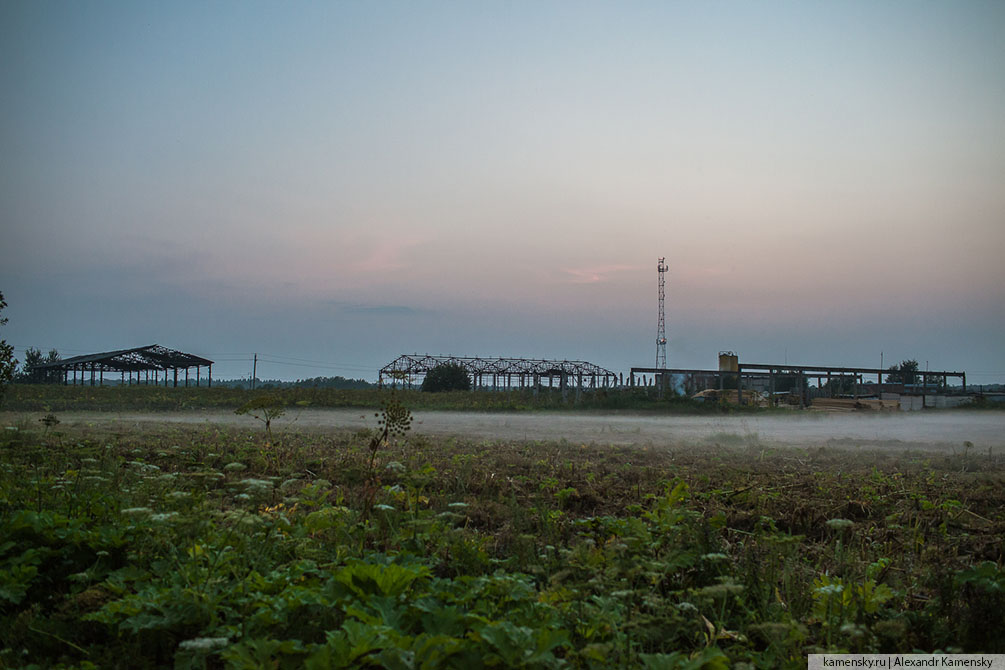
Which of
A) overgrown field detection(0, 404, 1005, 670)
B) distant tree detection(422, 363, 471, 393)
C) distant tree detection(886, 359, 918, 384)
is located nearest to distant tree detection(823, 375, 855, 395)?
distant tree detection(886, 359, 918, 384)

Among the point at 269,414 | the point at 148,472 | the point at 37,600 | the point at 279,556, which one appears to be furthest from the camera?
the point at 269,414

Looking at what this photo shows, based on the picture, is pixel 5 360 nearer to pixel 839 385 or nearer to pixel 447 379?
pixel 839 385

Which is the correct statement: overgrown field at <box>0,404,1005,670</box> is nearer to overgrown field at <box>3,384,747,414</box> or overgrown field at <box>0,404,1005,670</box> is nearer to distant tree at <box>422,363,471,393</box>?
overgrown field at <box>3,384,747,414</box>

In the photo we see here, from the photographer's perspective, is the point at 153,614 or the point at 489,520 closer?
the point at 153,614

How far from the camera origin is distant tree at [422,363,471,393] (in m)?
52.6

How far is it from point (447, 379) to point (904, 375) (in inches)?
1216

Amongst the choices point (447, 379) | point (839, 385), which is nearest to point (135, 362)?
point (447, 379)

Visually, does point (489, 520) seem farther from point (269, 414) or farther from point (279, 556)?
point (269, 414)

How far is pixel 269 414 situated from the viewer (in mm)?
6277

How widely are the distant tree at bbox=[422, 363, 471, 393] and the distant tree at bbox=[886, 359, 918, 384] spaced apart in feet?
94.8

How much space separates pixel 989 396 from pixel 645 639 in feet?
120

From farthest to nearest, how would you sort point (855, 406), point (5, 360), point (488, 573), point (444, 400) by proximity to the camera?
1. point (444, 400)
2. point (855, 406)
3. point (5, 360)
4. point (488, 573)

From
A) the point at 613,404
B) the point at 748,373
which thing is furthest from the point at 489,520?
the point at 748,373

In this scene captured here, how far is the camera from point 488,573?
357 cm
